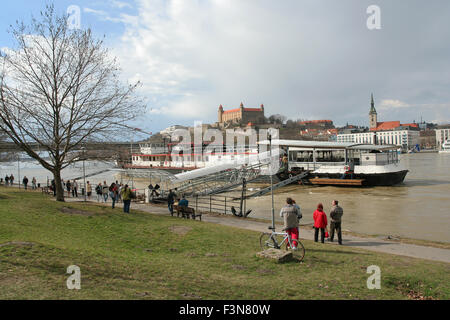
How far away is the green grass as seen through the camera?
18.7 ft

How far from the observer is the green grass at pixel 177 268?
5699mm

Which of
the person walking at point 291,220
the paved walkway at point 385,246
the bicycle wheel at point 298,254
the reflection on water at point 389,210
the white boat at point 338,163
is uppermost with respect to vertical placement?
the white boat at point 338,163

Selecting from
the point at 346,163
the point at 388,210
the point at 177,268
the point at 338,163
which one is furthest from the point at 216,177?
the point at 177,268

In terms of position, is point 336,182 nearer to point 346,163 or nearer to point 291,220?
point 346,163

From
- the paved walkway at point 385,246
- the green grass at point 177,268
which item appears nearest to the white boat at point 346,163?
the paved walkway at point 385,246

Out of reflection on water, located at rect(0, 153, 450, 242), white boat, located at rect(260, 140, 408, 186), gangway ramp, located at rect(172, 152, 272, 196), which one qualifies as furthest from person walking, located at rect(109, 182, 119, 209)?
white boat, located at rect(260, 140, 408, 186)

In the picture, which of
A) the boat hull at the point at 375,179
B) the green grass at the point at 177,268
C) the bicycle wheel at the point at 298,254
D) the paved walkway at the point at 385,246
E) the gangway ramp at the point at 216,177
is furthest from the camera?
the boat hull at the point at 375,179

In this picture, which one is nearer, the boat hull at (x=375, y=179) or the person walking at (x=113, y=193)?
the person walking at (x=113, y=193)

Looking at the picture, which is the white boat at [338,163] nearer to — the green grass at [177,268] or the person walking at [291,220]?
the green grass at [177,268]

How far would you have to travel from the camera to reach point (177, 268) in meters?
7.31

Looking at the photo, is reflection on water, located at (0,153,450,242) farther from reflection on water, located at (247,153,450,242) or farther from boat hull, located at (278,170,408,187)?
boat hull, located at (278,170,408,187)

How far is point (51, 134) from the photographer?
1625 cm

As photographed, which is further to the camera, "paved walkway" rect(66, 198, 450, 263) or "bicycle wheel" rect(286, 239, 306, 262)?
"paved walkway" rect(66, 198, 450, 263)
